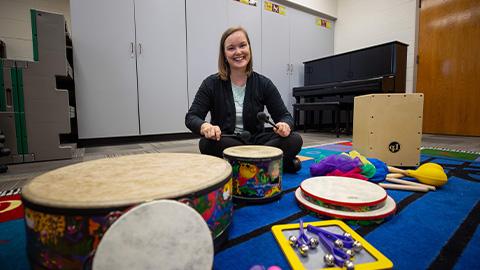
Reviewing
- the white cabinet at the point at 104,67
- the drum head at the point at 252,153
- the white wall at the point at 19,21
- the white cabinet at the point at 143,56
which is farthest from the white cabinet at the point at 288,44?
the drum head at the point at 252,153

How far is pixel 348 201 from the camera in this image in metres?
0.78

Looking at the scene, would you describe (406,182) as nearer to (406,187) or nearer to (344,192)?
(406,187)

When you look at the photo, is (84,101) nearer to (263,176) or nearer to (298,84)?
(263,176)

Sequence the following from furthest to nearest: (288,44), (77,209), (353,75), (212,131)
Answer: (288,44) → (353,75) → (212,131) → (77,209)

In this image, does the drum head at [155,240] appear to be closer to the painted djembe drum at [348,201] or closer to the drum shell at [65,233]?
the drum shell at [65,233]

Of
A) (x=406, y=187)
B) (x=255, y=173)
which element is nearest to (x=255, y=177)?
(x=255, y=173)

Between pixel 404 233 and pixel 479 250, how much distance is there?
0.53ft

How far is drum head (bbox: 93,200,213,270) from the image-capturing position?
403mm

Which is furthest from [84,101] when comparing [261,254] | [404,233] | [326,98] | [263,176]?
[326,98]

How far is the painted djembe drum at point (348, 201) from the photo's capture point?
0.77 m

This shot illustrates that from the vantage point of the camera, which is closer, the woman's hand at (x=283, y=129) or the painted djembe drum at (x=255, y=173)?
the painted djembe drum at (x=255, y=173)

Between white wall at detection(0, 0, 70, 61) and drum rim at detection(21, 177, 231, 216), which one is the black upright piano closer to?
drum rim at detection(21, 177, 231, 216)

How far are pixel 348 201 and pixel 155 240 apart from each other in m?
0.61

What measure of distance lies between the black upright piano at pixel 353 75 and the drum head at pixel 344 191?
2408 mm
